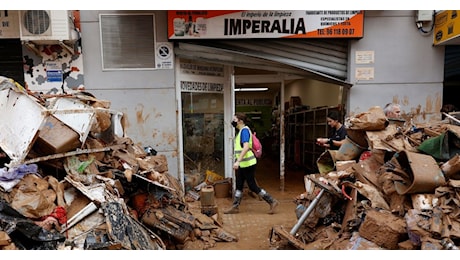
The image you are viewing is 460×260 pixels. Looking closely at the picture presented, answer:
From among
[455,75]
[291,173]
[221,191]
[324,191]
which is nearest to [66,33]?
[221,191]

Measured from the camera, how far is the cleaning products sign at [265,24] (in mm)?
5762

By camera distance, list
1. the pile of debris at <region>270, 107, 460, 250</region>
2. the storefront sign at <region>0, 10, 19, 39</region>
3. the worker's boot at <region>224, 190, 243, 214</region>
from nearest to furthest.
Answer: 1. the pile of debris at <region>270, 107, 460, 250</region>
2. the worker's boot at <region>224, 190, 243, 214</region>
3. the storefront sign at <region>0, 10, 19, 39</region>

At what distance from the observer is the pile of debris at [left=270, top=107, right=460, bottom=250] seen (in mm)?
2674

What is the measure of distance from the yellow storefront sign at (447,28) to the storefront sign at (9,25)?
8032 mm

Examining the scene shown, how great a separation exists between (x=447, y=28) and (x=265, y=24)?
3.45m

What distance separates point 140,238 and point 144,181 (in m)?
0.97

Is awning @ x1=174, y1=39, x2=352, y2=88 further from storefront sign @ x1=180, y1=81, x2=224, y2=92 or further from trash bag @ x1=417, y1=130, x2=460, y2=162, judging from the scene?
trash bag @ x1=417, y1=130, x2=460, y2=162

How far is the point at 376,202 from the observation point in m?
3.12

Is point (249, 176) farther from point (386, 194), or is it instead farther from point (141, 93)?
point (141, 93)

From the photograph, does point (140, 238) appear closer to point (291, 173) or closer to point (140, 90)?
point (140, 90)

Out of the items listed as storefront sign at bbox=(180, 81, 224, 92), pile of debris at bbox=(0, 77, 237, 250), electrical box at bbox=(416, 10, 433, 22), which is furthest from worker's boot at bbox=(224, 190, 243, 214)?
electrical box at bbox=(416, 10, 433, 22)

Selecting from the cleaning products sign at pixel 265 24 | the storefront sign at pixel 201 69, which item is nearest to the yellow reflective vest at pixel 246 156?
the storefront sign at pixel 201 69

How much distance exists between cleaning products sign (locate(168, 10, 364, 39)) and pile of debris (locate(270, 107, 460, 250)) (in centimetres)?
265

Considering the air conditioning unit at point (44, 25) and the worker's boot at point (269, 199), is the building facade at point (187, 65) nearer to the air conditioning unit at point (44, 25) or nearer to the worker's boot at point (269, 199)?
the air conditioning unit at point (44, 25)
